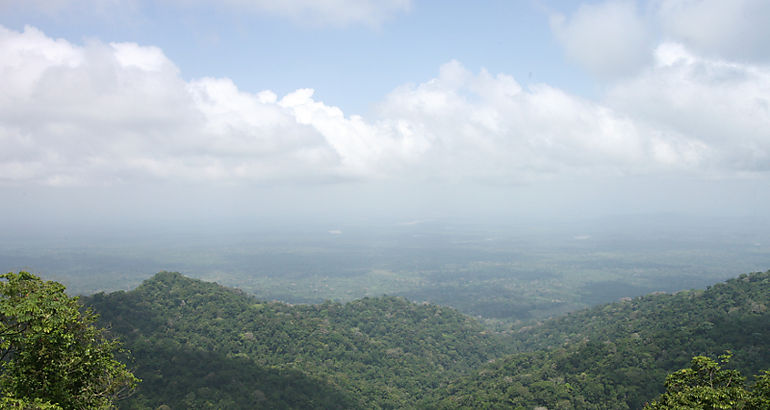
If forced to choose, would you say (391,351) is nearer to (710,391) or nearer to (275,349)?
(275,349)

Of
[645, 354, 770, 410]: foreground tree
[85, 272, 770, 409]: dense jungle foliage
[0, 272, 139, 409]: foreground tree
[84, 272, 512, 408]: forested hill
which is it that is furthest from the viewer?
[84, 272, 512, 408]: forested hill

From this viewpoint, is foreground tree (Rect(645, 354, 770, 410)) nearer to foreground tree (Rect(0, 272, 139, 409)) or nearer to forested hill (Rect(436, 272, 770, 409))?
foreground tree (Rect(0, 272, 139, 409))

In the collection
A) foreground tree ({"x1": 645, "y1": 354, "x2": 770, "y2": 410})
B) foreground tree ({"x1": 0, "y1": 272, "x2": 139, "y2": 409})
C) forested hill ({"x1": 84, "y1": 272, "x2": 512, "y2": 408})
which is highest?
foreground tree ({"x1": 0, "y1": 272, "x2": 139, "y2": 409})

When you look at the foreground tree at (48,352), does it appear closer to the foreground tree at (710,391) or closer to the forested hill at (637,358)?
the foreground tree at (710,391)

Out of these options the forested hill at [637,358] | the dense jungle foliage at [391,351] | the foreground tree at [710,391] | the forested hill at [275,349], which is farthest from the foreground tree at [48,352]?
the forested hill at [637,358]

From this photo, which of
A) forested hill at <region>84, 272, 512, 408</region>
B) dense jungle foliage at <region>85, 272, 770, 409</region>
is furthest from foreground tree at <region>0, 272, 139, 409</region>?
dense jungle foliage at <region>85, 272, 770, 409</region>

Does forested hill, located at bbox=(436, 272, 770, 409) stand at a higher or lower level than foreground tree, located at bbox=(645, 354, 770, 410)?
lower

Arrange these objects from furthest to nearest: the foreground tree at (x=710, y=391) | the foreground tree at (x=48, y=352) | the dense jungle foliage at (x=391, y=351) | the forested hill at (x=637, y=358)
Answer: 1. the dense jungle foliage at (x=391, y=351)
2. the forested hill at (x=637, y=358)
3. the foreground tree at (x=48, y=352)
4. the foreground tree at (x=710, y=391)

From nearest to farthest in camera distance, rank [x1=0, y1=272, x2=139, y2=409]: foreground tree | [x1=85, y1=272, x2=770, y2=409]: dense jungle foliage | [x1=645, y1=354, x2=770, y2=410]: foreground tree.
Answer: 1. [x1=645, y1=354, x2=770, y2=410]: foreground tree
2. [x1=0, y1=272, x2=139, y2=409]: foreground tree
3. [x1=85, y1=272, x2=770, y2=409]: dense jungle foliage
